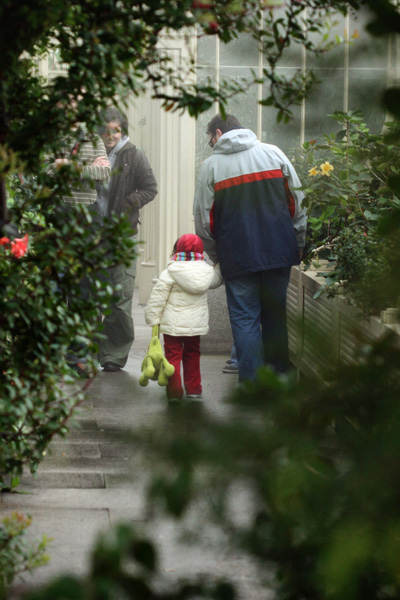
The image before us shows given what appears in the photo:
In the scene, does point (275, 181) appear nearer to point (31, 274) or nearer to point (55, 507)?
point (55, 507)

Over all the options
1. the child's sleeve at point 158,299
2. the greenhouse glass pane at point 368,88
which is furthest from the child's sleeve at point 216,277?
the greenhouse glass pane at point 368,88

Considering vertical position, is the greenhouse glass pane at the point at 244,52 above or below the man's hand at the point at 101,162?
below

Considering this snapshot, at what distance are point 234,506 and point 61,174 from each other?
1858 millimetres

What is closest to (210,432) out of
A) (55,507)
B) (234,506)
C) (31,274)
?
(234,506)

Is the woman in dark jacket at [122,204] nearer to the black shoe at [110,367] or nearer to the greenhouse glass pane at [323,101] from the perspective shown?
the black shoe at [110,367]

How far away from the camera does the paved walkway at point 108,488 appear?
0.68 m

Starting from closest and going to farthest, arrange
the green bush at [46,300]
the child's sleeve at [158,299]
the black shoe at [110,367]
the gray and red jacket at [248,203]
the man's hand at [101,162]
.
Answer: the green bush at [46,300] → the gray and red jacket at [248,203] → the child's sleeve at [158,299] → the man's hand at [101,162] → the black shoe at [110,367]

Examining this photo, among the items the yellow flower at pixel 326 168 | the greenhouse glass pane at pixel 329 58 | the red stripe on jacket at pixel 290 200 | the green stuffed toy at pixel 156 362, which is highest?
the yellow flower at pixel 326 168

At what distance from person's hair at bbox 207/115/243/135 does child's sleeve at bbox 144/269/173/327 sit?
106cm

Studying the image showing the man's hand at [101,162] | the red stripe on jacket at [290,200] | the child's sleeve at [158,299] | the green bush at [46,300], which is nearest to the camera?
the green bush at [46,300]

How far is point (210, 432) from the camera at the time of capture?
2.14 ft

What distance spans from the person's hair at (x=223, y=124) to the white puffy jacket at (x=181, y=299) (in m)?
0.92

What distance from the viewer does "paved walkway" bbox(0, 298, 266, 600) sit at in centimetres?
68

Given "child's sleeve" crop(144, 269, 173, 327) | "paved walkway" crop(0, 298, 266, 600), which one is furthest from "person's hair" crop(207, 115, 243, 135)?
"paved walkway" crop(0, 298, 266, 600)
